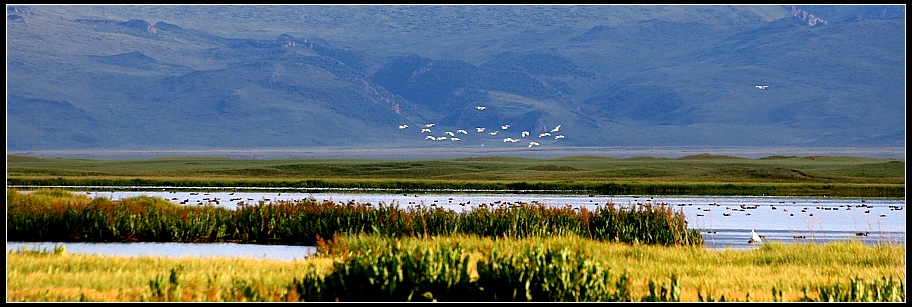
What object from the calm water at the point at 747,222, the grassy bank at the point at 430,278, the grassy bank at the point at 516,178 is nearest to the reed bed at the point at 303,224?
the calm water at the point at 747,222

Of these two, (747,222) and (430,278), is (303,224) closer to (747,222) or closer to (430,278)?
(430,278)

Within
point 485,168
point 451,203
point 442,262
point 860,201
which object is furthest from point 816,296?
point 485,168

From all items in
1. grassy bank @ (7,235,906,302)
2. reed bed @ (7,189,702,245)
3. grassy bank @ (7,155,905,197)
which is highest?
grassy bank @ (7,155,905,197)

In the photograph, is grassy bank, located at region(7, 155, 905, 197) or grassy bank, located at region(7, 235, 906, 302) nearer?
grassy bank, located at region(7, 235, 906, 302)

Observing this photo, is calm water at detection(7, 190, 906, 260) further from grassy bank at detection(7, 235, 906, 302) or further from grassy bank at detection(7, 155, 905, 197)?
grassy bank at detection(7, 155, 905, 197)

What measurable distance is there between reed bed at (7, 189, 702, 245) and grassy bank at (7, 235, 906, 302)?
25.8ft

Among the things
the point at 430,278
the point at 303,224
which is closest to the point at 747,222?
the point at 303,224

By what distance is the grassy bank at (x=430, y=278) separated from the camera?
15711 mm

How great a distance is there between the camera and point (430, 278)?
1568cm

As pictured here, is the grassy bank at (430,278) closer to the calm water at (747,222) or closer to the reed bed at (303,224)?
the calm water at (747,222)

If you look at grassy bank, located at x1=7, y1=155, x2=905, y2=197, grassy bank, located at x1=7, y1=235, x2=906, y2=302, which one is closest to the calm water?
grassy bank, located at x1=7, y1=235, x2=906, y2=302

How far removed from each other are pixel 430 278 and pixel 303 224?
55.5 ft

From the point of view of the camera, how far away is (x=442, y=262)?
1581 centimetres

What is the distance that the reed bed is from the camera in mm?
31109
